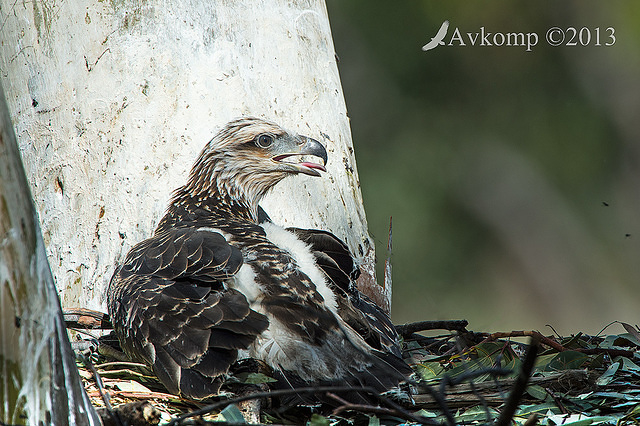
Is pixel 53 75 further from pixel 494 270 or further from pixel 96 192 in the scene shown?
pixel 494 270

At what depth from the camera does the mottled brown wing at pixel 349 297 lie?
3.54 metres

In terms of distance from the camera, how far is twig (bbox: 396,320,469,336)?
4062 mm

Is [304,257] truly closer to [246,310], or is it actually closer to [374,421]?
[246,310]

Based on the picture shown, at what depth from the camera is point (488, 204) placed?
51.0 ft

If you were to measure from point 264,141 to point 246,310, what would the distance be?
1660mm

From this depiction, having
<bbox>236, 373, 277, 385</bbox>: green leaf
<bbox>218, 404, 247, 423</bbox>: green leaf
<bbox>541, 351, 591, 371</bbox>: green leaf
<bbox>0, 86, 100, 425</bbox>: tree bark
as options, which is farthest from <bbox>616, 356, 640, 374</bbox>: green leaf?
<bbox>0, 86, 100, 425</bbox>: tree bark

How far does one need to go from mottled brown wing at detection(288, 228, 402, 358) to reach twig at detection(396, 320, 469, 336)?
15.0 inches

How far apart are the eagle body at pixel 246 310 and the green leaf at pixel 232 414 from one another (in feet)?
0.32

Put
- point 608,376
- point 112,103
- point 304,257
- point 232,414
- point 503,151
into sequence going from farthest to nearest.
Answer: point 503,151, point 112,103, point 304,257, point 608,376, point 232,414

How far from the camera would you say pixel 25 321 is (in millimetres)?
2215

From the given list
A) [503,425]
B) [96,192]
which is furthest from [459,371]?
[96,192]

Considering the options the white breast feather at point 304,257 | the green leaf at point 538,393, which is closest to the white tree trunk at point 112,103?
the white breast feather at point 304,257

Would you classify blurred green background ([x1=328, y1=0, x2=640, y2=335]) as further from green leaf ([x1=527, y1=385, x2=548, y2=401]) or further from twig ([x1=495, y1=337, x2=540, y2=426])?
twig ([x1=495, y1=337, x2=540, y2=426])

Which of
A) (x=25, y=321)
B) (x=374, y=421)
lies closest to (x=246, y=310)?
(x=374, y=421)
